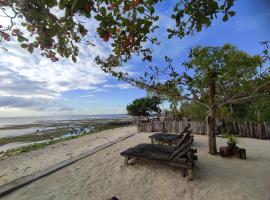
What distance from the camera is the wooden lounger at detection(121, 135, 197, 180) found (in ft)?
16.4

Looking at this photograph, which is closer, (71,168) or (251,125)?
(71,168)

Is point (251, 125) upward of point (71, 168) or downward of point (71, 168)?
upward

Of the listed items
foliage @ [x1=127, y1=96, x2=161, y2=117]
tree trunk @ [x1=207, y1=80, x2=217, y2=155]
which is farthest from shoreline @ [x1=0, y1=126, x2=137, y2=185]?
→ foliage @ [x1=127, y1=96, x2=161, y2=117]

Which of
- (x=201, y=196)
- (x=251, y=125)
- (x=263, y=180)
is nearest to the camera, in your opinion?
(x=201, y=196)

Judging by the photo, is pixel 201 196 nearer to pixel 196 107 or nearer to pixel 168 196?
pixel 168 196

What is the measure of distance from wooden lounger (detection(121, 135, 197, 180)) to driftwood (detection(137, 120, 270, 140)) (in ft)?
27.7

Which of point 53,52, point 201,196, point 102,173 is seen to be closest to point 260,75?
point 201,196

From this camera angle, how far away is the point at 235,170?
5.65m

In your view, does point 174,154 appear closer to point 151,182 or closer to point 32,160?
point 151,182

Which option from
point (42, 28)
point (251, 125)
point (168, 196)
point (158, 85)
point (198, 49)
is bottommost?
point (168, 196)

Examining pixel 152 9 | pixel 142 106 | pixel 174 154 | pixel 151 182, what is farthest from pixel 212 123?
pixel 142 106

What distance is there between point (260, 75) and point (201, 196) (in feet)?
16.4

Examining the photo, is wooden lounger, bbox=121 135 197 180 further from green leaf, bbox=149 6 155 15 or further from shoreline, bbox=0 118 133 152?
shoreline, bbox=0 118 133 152

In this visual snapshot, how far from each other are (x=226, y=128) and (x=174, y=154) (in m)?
9.64
